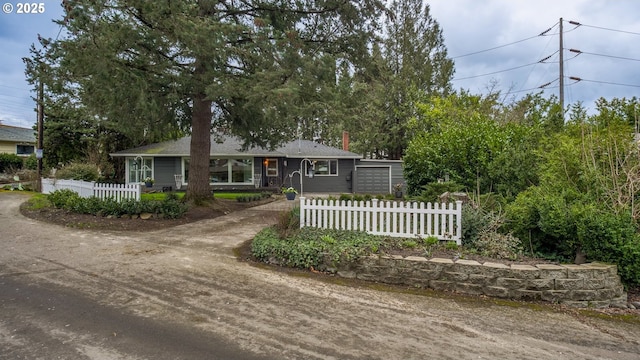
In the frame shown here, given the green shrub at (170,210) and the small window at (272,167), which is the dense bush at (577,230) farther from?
the small window at (272,167)

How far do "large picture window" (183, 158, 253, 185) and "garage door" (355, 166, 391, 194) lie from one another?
625 cm

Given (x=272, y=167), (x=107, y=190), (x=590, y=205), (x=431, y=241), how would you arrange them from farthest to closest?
(x=272, y=167)
(x=107, y=190)
(x=431, y=241)
(x=590, y=205)

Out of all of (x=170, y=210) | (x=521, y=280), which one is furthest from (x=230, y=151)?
(x=521, y=280)

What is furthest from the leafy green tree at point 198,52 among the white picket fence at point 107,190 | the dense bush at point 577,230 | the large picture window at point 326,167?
the large picture window at point 326,167

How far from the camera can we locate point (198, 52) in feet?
24.1

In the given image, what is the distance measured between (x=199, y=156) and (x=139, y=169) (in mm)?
9605

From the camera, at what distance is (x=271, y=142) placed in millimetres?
12516

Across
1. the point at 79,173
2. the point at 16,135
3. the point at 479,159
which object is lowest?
the point at 79,173

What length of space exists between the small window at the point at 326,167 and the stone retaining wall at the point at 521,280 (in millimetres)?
15189

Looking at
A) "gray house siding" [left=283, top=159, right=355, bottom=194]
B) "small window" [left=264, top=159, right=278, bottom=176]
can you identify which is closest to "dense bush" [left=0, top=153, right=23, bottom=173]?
"small window" [left=264, top=159, right=278, bottom=176]

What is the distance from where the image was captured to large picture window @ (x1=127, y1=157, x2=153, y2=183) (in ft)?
60.5

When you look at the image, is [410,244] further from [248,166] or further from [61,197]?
[248,166]

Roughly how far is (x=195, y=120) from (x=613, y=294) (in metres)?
10.6

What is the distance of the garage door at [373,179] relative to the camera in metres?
20.2
